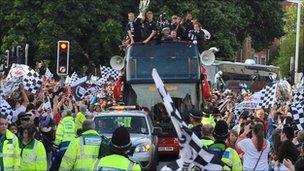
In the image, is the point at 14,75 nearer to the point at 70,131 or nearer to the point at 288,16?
the point at 70,131

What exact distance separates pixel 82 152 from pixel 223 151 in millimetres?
2332

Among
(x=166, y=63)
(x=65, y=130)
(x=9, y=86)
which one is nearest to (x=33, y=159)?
(x=65, y=130)

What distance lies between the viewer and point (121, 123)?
18.0 m

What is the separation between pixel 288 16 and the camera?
8031cm

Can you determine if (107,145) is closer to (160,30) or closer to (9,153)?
(9,153)

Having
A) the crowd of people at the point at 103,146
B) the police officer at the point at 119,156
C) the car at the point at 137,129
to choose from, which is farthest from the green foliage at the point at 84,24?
the police officer at the point at 119,156

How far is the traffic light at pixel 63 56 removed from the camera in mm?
24219

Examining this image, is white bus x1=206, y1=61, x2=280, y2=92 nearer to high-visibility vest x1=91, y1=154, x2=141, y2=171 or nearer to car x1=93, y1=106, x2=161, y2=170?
car x1=93, y1=106, x2=161, y2=170

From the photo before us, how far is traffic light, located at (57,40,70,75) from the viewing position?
24219mm

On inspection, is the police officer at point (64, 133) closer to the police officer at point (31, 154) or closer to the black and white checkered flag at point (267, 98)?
the police officer at point (31, 154)

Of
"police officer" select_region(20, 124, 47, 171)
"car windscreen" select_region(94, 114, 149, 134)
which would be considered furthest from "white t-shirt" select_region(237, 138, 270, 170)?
"car windscreen" select_region(94, 114, 149, 134)

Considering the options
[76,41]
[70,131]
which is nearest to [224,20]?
[76,41]

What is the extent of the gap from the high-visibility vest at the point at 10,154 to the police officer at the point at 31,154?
23cm

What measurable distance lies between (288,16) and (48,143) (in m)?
68.3
